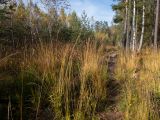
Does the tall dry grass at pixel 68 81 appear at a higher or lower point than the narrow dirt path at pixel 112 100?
higher

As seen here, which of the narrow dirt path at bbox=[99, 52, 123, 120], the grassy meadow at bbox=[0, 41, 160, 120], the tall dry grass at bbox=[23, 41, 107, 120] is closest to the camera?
the grassy meadow at bbox=[0, 41, 160, 120]

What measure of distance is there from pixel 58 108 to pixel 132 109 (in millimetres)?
1018

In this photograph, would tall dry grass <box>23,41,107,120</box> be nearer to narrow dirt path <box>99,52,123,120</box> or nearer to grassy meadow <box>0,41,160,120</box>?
grassy meadow <box>0,41,160,120</box>

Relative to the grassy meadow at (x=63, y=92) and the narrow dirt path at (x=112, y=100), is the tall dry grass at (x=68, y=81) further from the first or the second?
the narrow dirt path at (x=112, y=100)

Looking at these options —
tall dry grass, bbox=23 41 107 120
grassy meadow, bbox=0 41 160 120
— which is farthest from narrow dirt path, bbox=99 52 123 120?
tall dry grass, bbox=23 41 107 120

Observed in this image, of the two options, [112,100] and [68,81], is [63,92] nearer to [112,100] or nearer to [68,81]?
[68,81]

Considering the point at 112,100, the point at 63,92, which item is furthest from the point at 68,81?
the point at 112,100

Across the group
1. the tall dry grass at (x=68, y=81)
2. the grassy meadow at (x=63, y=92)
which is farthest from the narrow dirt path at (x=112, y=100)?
the tall dry grass at (x=68, y=81)

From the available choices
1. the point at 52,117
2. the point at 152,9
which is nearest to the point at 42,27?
the point at 52,117

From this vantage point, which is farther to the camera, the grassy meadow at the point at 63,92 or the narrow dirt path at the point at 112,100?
the narrow dirt path at the point at 112,100

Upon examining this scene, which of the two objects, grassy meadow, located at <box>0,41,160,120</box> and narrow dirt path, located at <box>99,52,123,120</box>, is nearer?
grassy meadow, located at <box>0,41,160,120</box>

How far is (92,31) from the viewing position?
366 inches

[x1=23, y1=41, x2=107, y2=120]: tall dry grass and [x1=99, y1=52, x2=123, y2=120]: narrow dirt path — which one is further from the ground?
[x1=23, y1=41, x2=107, y2=120]: tall dry grass

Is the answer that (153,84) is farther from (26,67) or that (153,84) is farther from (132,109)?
(26,67)
